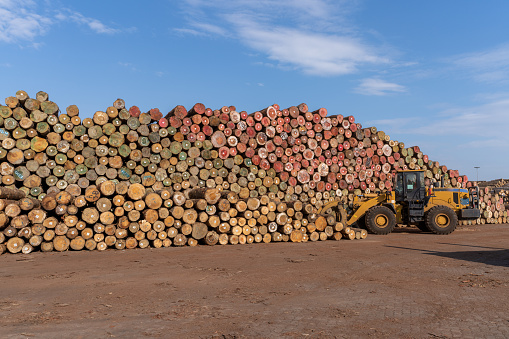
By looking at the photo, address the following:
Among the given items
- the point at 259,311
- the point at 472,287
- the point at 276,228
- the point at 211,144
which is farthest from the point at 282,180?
the point at 259,311

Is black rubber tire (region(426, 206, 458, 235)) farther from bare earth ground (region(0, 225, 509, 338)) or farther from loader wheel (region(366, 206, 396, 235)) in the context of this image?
bare earth ground (region(0, 225, 509, 338))

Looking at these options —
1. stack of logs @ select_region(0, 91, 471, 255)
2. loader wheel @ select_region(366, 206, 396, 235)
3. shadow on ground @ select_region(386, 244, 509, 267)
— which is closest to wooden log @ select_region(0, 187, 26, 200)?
stack of logs @ select_region(0, 91, 471, 255)

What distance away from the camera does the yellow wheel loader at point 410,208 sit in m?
15.2

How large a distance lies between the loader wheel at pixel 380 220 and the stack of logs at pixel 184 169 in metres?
1.94

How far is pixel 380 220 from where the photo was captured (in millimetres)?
15297

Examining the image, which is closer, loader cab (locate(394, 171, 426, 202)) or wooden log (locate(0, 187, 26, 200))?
wooden log (locate(0, 187, 26, 200))

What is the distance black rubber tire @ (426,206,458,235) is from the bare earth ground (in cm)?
417

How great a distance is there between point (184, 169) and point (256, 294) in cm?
1025

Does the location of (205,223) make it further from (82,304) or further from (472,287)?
(472,287)

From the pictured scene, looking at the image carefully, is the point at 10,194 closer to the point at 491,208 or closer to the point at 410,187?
the point at 410,187

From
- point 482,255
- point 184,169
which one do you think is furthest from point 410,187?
point 184,169

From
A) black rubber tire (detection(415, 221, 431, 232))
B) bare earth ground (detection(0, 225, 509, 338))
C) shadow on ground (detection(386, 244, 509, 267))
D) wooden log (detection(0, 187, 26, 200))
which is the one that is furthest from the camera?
black rubber tire (detection(415, 221, 431, 232))

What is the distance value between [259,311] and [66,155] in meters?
11.5

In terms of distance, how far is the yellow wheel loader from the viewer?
50.0ft
